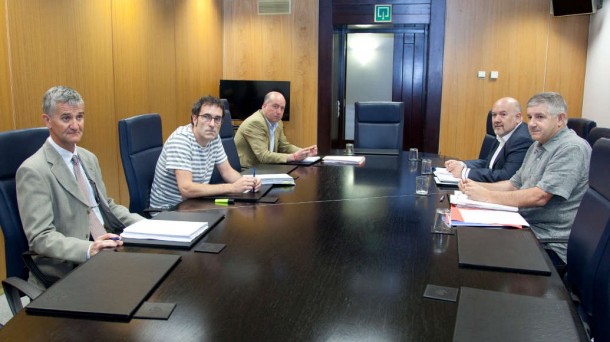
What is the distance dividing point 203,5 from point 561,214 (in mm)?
4947

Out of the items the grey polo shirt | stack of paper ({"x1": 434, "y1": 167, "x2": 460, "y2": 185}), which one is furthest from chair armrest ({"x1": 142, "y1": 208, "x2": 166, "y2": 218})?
the grey polo shirt

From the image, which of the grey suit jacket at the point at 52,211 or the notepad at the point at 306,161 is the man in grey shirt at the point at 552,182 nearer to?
the notepad at the point at 306,161

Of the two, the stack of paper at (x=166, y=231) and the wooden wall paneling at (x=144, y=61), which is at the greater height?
the wooden wall paneling at (x=144, y=61)

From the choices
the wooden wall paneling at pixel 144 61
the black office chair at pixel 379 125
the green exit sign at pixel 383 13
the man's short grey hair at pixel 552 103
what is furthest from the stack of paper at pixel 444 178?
the green exit sign at pixel 383 13

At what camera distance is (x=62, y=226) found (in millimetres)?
1992

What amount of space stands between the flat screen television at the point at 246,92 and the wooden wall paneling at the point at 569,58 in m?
3.30

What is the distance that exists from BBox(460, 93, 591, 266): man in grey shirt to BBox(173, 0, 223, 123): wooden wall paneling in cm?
380

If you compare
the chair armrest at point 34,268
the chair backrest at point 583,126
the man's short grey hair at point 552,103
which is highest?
the man's short grey hair at point 552,103

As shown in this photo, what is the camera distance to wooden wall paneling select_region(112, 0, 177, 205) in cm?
438

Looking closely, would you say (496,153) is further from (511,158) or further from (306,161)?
(306,161)

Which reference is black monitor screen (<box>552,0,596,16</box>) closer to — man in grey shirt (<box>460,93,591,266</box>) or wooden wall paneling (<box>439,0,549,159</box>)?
wooden wall paneling (<box>439,0,549,159</box>)

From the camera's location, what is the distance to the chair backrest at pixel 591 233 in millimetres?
1680

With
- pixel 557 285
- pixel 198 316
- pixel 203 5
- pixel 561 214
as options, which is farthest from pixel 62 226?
pixel 203 5

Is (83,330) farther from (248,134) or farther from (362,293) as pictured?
(248,134)
